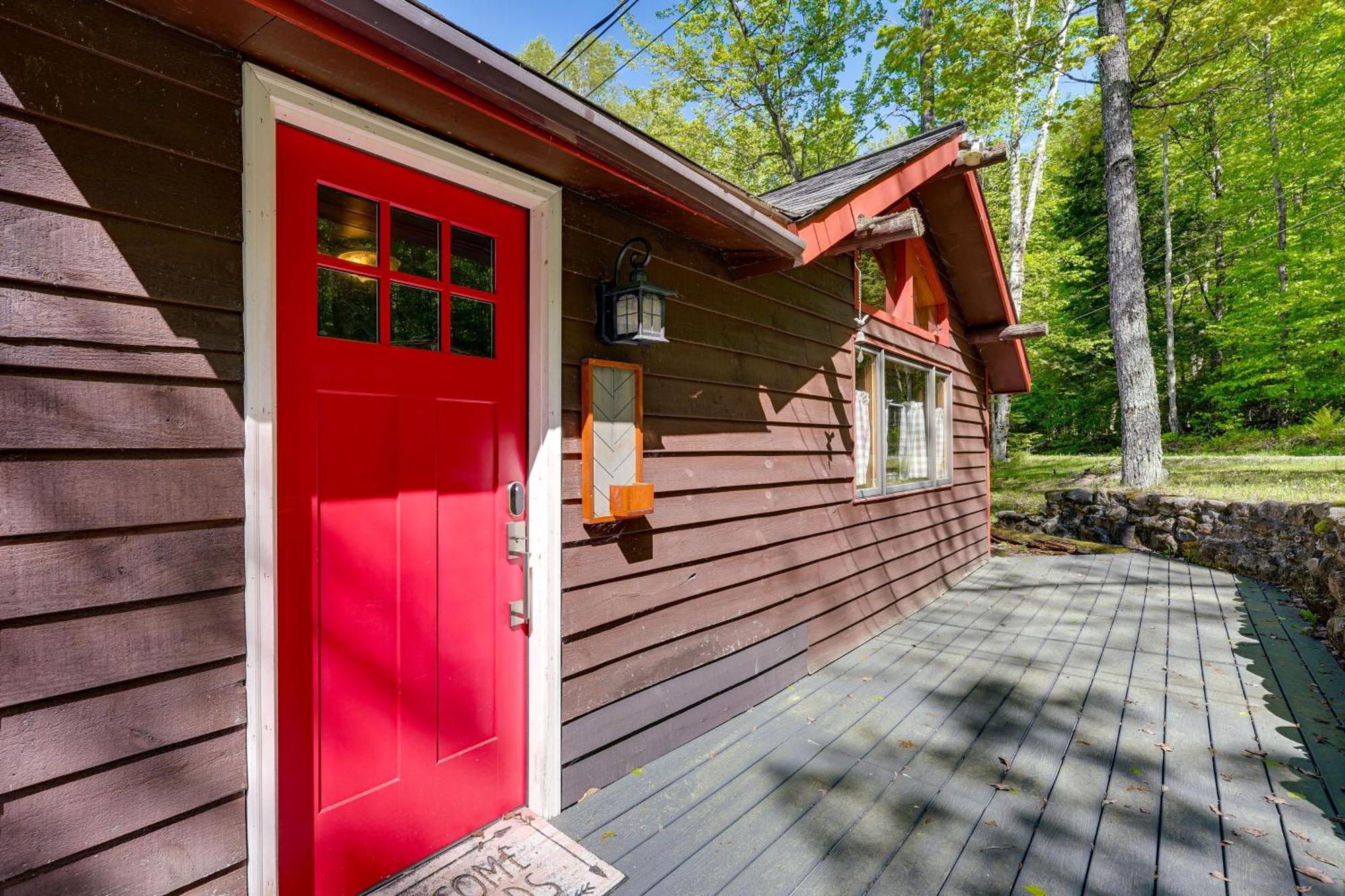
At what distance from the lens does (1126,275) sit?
8.03 m

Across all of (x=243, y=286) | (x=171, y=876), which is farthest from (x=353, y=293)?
(x=171, y=876)

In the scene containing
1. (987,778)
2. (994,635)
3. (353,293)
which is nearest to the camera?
(353,293)

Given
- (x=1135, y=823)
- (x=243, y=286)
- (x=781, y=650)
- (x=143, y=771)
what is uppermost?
(x=243, y=286)

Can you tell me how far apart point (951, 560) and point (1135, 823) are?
3.98 m

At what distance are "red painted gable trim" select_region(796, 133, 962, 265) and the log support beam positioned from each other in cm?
236

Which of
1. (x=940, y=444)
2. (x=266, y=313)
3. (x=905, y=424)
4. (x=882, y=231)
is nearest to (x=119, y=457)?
(x=266, y=313)

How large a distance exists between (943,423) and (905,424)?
94 cm

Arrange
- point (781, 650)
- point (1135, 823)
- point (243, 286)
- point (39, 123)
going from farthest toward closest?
point (781, 650), point (1135, 823), point (243, 286), point (39, 123)

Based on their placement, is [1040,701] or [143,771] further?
[1040,701]

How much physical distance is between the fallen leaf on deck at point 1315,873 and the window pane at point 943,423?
3918 millimetres

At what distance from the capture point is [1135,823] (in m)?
2.13

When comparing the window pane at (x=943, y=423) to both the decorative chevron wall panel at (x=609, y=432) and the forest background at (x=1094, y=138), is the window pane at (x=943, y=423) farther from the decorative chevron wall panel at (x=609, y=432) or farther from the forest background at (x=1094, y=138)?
the forest background at (x=1094, y=138)

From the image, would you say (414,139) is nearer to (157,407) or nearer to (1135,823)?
(157,407)

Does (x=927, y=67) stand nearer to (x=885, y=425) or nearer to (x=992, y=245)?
(x=992, y=245)
